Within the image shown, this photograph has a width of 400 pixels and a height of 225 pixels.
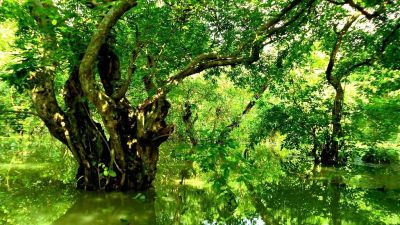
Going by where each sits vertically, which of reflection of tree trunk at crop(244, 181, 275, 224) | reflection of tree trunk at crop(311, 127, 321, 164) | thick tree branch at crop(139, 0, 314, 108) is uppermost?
thick tree branch at crop(139, 0, 314, 108)

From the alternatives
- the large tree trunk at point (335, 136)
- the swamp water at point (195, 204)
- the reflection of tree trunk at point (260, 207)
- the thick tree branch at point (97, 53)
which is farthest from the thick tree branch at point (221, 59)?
the large tree trunk at point (335, 136)

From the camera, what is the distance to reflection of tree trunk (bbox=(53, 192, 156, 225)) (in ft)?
24.3

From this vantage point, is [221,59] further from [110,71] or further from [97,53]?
[97,53]

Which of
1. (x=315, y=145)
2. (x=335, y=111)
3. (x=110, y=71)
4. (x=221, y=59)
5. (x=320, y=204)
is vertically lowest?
(x=320, y=204)

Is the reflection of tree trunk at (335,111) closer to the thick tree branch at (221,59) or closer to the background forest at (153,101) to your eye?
the background forest at (153,101)

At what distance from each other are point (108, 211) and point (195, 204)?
7.43ft

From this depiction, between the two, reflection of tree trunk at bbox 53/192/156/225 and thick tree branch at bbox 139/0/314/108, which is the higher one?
thick tree branch at bbox 139/0/314/108

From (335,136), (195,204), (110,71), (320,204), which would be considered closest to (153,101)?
(110,71)

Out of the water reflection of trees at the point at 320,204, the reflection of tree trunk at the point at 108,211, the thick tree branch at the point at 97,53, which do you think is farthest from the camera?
the water reflection of trees at the point at 320,204

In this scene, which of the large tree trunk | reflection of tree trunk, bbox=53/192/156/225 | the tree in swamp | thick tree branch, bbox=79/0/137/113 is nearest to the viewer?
reflection of tree trunk, bbox=53/192/156/225

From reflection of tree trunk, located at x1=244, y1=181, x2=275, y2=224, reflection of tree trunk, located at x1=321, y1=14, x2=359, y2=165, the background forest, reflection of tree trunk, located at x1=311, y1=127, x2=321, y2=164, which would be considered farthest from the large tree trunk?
reflection of tree trunk, located at x1=244, y1=181, x2=275, y2=224

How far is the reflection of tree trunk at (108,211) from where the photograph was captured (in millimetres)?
7418

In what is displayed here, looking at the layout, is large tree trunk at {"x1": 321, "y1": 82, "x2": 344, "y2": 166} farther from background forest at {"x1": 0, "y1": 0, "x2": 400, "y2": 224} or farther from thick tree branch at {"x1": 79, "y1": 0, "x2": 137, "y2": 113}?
thick tree branch at {"x1": 79, "y1": 0, "x2": 137, "y2": 113}

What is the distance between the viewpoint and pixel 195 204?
913 centimetres
